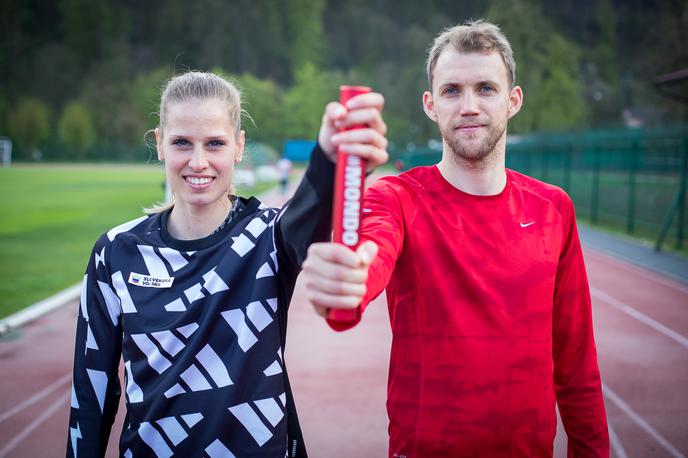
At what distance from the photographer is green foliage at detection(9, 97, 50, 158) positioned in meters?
71.1

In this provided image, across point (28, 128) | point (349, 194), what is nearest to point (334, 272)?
point (349, 194)

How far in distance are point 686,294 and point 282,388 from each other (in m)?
9.12

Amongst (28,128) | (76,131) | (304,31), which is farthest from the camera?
(304,31)

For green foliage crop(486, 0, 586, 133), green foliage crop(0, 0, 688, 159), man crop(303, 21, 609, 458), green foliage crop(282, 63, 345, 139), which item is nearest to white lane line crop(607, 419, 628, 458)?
man crop(303, 21, 609, 458)

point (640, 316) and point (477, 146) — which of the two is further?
point (640, 316)

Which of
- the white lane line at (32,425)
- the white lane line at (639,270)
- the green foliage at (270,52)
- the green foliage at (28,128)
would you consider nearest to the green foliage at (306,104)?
the green foliage at (270,52)

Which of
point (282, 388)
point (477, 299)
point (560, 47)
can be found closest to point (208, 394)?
point (282, 388)

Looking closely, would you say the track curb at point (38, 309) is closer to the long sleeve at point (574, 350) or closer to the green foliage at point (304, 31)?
the long sleeve at point (574, 350)

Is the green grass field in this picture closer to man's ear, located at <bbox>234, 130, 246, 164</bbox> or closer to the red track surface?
man's ear, located at <bbox>234, 130, 246, 164</bbox>

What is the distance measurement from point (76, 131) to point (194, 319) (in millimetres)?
77330

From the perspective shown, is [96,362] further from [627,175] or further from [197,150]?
[627,175]

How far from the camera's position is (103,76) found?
88375 millimetres

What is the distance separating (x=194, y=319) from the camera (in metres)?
2.17

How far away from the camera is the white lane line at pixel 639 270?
10234 mm
